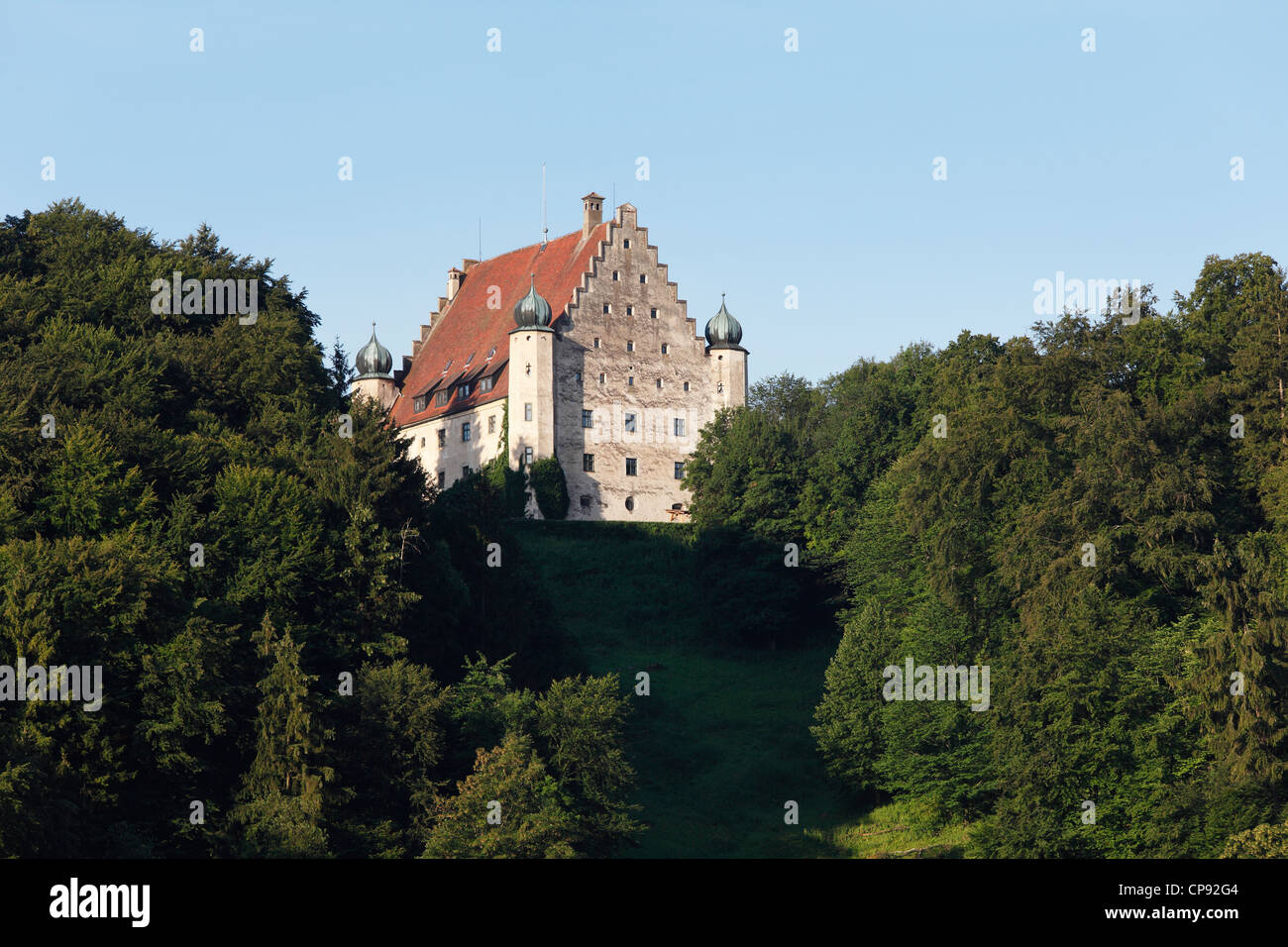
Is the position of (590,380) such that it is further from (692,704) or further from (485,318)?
(692,704)

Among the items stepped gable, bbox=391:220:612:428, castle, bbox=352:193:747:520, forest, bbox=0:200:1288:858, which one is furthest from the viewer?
stepped gable, bbox=391:220:612:428

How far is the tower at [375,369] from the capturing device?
3804 inches

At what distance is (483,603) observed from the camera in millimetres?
59844

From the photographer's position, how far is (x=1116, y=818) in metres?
52.4

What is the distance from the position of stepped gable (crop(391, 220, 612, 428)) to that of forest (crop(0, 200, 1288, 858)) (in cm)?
2220

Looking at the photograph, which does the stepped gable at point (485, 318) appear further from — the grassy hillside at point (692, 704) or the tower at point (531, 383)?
the grassy hillside at point (692, 704)

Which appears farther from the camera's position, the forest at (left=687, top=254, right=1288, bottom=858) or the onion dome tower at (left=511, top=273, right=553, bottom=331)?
the onion dome tower at (left=511, top=273, right=553, bottom=331)

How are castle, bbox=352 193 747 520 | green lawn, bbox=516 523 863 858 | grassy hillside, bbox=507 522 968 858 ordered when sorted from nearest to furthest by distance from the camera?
grassy hillside, bbox=507 522 968 858 → green lawn, bbox=516 523 863 858 → castle, bbox=352 193 747 520

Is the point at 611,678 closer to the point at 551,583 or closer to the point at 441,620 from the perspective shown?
the point at 441,620

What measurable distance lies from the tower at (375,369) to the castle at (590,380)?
0.07m

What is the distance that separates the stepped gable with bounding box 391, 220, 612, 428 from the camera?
90688 millimetres

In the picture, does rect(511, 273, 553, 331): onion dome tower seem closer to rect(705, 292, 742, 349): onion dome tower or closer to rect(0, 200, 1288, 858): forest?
rect(705, 292, 742, 349): onion dome tower

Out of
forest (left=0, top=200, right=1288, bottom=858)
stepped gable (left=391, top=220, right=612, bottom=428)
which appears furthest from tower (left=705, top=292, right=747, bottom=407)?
forest (left=0, top=200, right=1288, bottom=858)
